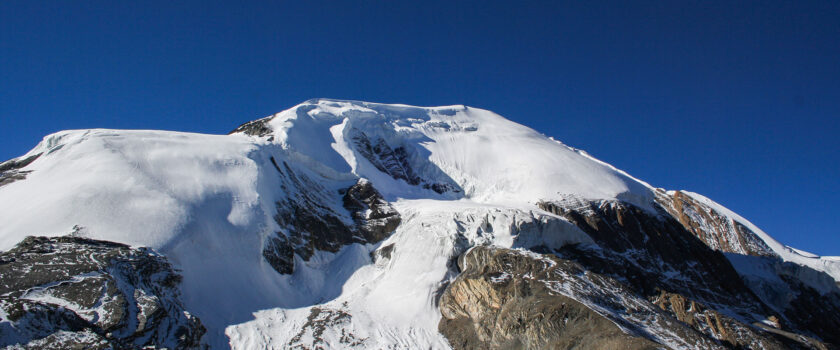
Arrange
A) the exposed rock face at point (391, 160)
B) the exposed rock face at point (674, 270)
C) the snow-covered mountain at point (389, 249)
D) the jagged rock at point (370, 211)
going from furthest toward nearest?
1. the exposed rock face at point (391, 160)
2. the jagged rock at point (370, 211)
3. the exposed rock face at point (674, 270)
4. the snow-covered mountain at point (389, 249)

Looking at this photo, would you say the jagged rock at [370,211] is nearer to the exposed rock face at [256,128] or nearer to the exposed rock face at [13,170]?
the exposed rock face at [256,128]

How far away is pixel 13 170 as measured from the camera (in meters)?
41.3

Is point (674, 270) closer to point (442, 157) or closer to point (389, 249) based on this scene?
point (389, 249)

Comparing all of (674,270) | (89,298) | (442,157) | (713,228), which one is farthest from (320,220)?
(713,228)

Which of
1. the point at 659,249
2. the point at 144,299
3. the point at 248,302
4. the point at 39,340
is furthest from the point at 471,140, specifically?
the point at 39,340

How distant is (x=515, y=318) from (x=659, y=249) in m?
28.4

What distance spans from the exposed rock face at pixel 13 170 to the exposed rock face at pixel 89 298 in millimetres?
11786

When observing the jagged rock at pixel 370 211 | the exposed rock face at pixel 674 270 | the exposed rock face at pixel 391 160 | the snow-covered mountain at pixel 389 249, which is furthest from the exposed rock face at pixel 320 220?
the exposed rock face at pixel 674 270

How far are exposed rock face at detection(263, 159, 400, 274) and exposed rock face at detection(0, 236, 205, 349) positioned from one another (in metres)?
9.43

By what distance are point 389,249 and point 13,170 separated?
2963 cm

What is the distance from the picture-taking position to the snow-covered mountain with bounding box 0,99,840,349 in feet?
104

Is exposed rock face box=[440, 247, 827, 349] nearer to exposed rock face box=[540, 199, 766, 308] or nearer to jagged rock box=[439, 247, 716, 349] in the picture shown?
jagged rock box=[439, 247, 716, 349]

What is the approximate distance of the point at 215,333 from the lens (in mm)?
31672

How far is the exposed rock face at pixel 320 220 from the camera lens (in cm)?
4091
